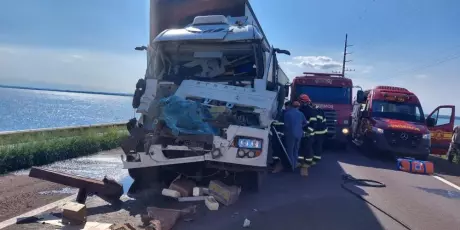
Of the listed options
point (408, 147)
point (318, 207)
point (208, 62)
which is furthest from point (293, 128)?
point (408, 147)

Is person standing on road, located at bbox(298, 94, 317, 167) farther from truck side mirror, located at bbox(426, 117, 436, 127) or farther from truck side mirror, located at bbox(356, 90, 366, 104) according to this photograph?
truck side mirror, located at bbox(426, 117, 436, 127)

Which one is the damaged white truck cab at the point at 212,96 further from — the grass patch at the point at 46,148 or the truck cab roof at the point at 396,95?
the truck cab roof at the point at 396,95

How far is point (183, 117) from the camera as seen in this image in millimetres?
5578

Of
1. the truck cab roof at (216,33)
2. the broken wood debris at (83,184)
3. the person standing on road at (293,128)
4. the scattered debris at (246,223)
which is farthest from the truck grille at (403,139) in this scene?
the broken wood debris at (83,184)

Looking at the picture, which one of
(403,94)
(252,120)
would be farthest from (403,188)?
(403,94)

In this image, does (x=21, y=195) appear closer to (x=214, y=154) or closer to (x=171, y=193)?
(x=171, y=193)

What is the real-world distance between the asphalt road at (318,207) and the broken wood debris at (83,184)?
0.16m

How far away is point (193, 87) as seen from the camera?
6641 millimetres

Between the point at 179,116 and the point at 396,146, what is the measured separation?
28.9ft

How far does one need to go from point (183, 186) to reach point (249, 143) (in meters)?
1.24

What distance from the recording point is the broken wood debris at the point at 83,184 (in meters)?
5.37

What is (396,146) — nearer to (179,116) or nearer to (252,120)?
(252,120)

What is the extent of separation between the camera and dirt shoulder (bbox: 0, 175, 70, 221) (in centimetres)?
506

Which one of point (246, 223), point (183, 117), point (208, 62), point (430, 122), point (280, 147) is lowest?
point (246, 223)
